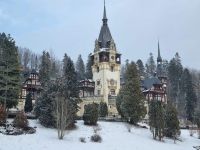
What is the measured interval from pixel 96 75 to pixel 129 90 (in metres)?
26.9

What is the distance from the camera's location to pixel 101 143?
4659 centimetres

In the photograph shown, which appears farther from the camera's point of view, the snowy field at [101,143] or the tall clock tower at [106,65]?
the tall clock tower at [106,65]

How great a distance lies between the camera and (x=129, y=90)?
62.4 metres

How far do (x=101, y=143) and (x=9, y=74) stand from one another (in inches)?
656

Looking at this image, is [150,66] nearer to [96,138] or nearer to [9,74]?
[9,74]

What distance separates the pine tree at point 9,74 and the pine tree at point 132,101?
16296 mm

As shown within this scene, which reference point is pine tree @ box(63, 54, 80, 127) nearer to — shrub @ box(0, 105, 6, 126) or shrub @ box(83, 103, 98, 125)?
shrub @ box(83, 103, 98, 125)

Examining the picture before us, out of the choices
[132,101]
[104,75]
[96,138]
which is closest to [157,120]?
[132,101]

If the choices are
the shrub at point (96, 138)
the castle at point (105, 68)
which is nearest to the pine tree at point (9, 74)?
the shrub at point (96, 138)

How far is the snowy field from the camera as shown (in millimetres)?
41484

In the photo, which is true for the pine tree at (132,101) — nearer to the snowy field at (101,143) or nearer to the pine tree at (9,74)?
the snowy field at (101,143)

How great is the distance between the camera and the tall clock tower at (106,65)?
282 feet

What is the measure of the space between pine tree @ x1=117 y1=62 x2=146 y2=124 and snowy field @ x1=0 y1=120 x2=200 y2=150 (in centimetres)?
204

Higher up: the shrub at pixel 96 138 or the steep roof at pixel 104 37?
the steep roof at pixel 104 37
